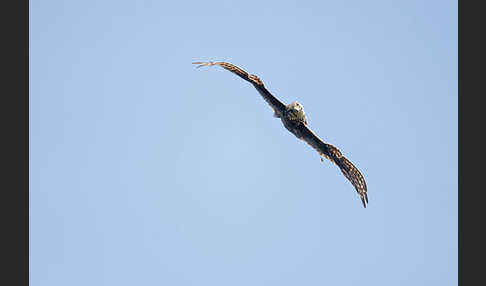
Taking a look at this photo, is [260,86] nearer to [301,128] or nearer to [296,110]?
[296,110]

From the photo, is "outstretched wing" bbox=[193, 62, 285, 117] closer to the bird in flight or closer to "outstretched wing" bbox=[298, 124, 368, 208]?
the bird in flight

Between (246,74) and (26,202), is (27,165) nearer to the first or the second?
(26,202)

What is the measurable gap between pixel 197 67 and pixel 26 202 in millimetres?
9592

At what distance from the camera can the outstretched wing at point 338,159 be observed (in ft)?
105

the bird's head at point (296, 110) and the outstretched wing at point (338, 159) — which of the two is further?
the outstretched wing at point (338, 159)

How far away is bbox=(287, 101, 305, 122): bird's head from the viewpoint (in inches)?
1186

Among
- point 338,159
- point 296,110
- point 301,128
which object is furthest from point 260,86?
point 338,159

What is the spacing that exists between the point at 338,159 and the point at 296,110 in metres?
4.59

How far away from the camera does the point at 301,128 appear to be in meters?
31.6

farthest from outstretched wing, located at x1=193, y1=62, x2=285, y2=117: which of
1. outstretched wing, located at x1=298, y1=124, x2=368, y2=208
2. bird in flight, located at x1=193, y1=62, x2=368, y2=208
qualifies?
outstretched wing, located at x1=298, y1=124, x2=368, y2=208

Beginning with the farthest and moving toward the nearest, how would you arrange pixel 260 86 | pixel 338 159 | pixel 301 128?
1. pixel 338 159
2. pixel 301 128
3. pixel 260 86

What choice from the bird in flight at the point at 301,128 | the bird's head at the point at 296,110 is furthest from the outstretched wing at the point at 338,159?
the bird's head at the point at 296,110

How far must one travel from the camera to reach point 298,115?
3034 cm

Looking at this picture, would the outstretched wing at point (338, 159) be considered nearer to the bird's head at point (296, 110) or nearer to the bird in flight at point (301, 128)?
the bird in flight at point (301, 128)
